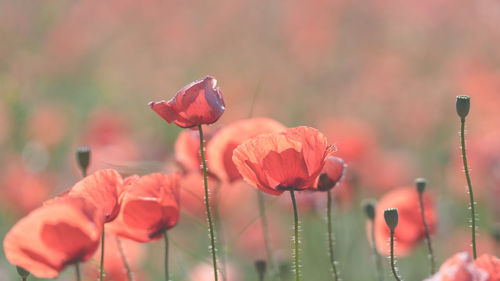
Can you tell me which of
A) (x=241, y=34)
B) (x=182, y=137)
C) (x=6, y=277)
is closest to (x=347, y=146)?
(x=6, y=277)

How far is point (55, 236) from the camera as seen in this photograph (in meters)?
1.12

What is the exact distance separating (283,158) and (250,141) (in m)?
0.07

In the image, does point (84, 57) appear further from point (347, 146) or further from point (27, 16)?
point (347, 146)

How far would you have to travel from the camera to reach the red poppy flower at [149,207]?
1450mm

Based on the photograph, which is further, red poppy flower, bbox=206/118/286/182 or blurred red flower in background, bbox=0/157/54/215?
blurred red flower in background, bbox=0/157/54/215

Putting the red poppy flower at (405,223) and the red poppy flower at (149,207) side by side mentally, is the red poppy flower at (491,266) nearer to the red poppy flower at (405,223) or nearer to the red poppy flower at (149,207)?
the red poppy flower at (149,207)

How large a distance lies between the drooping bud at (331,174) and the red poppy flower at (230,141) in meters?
0.21

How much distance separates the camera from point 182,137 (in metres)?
1.88

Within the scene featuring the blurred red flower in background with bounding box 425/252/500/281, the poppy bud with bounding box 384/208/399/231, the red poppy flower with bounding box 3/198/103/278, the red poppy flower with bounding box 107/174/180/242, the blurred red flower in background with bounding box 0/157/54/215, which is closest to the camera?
the blurred red flower in background with bounding box 425/252/500/281

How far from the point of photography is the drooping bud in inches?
58.5

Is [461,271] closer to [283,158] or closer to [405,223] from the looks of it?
[283,158]

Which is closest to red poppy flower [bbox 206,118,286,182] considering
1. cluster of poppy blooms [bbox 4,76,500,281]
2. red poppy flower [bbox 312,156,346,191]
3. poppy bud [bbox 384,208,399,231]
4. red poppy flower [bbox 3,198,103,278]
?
cluster of poppy blooms [bbox 4,76,500,281]

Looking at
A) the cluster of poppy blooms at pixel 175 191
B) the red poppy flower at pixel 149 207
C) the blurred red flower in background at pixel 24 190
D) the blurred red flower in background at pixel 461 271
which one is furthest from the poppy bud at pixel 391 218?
the blurred red flower in background at pixel 24 190

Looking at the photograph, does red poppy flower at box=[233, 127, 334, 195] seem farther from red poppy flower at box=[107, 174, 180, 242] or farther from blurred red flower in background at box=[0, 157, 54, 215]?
blurred red flower in background at box=[0, 157, 54, 215]
